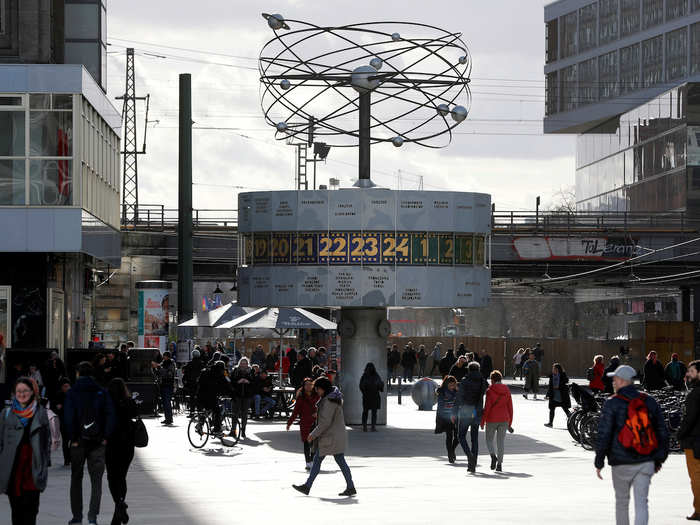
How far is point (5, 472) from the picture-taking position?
1309 centimetres

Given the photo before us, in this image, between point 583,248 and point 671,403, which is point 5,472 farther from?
point 583,248

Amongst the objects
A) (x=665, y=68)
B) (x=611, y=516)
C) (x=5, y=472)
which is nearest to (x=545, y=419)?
(x=611, y=516)

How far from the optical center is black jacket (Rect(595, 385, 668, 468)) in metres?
12.9

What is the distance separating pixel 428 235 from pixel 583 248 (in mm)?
32022

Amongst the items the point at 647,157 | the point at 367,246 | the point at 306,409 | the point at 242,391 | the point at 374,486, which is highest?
the point at 647,157

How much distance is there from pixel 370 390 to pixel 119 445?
16.9m

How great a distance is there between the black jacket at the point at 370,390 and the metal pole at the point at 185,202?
27.9 ft

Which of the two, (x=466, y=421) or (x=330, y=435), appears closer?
(x=330, y=435)

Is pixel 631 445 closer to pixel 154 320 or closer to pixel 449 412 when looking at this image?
pixel 449 412

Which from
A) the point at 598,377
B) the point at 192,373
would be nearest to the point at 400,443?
the point at 192,373

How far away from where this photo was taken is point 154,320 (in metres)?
46.4

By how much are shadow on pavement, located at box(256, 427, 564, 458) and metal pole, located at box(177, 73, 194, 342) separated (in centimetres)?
741

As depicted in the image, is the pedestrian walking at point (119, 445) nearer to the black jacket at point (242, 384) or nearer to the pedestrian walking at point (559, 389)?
the black jacket at point (242, 384)

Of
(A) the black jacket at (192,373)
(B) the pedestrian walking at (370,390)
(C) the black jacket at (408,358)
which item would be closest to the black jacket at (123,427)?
(B) the pedestrian walking at (370,390)
